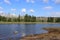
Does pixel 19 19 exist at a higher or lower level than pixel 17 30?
higher

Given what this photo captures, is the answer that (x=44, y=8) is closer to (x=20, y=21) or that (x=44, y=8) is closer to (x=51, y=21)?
(x=51, y=21)

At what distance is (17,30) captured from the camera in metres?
3.87

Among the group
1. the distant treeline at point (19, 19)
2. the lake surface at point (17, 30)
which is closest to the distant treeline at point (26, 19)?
the distant treeline at point (19, 19)

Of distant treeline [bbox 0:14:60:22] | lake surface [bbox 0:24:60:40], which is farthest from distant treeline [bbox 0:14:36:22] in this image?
lake surface [bbox 0:24:60:40]

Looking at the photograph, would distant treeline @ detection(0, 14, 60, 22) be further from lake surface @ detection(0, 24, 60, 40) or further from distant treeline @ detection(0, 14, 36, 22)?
lake surface @ detection(0, 24, 60, 40)

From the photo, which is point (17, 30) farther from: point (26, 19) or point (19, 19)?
point (26, 19)

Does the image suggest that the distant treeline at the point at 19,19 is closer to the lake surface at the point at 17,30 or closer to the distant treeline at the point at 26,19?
the distant treeline at the point at 26,19

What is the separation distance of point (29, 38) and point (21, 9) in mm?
978

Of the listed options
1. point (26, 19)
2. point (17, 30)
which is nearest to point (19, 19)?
point (26, 19)

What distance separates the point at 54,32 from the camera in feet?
13.4

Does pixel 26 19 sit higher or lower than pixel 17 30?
higher

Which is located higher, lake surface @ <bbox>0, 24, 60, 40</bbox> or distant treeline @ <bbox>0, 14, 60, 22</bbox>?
distant treeline @ <bbox>0, 14, 60, 22</bbox>

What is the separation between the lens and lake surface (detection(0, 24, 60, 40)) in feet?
12.5

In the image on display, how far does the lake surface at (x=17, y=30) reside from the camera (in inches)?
149
